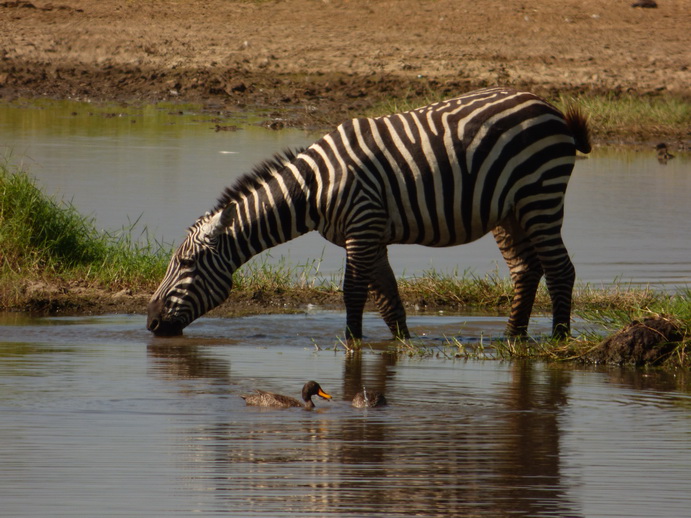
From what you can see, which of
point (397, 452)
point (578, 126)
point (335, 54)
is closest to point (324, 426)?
point (397, 452)

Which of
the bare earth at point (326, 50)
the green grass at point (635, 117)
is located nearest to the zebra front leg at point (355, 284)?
the green grass at point (635, 117)

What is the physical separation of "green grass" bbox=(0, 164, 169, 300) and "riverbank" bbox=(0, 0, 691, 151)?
10902 mm

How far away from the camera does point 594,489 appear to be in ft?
18.4

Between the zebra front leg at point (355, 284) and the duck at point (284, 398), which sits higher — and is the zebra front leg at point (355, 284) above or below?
above

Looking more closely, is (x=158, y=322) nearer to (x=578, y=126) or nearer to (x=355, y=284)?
(x=355, y=284)

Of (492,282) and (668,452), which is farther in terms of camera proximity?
(492,282)

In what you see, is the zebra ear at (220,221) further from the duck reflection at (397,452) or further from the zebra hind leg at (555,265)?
the zebra hind leg at (555,265)

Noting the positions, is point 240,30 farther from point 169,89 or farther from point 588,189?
point 588,189

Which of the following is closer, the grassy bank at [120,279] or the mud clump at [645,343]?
the mud clump at [645,343]

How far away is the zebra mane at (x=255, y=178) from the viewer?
9555 mm

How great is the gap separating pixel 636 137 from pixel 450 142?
1275 cm

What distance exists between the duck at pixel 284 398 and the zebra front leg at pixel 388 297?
242 cm

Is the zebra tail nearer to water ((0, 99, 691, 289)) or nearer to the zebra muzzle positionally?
water ((0, 99, 691, 289))

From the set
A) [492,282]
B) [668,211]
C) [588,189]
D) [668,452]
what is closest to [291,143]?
[588,189]
